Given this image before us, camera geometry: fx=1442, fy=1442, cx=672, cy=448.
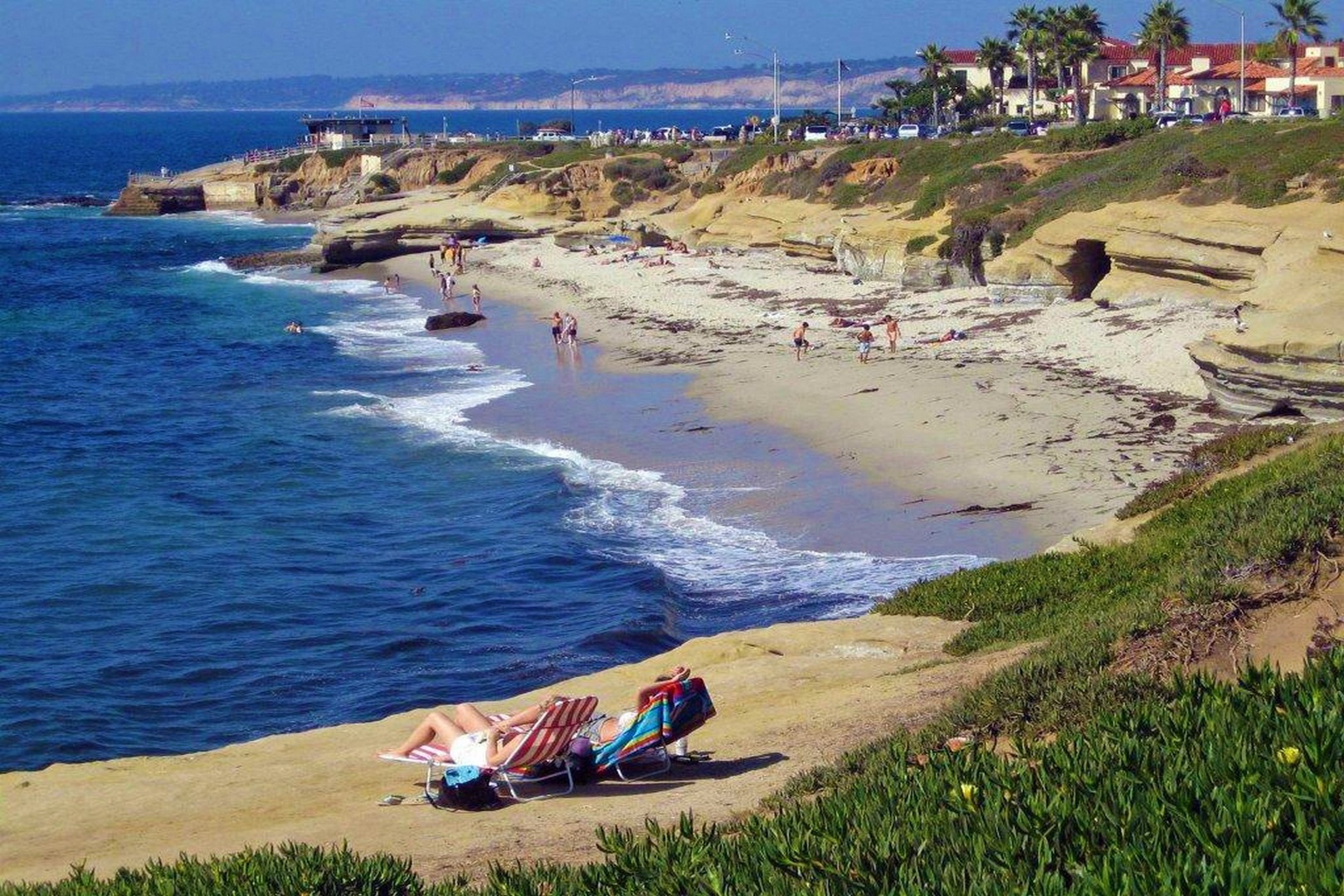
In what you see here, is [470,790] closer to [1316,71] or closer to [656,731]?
[656,731]

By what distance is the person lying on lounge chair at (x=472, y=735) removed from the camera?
9.18 metres

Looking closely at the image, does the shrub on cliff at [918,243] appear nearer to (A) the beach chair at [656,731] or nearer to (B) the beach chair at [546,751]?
(A) the beach chair at [656,731]

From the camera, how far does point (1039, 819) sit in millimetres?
5496

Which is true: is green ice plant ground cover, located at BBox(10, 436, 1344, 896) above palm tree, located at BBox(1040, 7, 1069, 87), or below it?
below

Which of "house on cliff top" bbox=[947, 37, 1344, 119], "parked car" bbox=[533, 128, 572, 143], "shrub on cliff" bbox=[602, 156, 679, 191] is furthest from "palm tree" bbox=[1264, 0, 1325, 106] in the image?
"parked car" bbox=[533, 128, 572, 143]

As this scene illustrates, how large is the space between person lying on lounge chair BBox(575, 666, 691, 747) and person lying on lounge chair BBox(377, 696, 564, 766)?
1.23 feet

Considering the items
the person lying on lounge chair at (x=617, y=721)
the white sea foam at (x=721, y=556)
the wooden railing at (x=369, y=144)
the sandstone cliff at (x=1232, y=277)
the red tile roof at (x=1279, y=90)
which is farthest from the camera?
the wooden railing at (x=369, y=144)

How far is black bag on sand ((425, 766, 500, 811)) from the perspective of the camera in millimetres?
9133

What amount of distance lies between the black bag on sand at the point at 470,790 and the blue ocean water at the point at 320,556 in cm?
543

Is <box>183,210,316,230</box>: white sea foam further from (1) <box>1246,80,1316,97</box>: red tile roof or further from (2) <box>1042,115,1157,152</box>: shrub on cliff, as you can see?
(1) <box>1246,80,1316,97</box>: red tile roof

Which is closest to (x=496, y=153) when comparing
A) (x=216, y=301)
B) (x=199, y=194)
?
(x=199, y=194)

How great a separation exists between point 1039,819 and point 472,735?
15.8 ft

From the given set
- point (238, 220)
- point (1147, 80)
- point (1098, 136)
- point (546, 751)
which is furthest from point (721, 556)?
point (238, 220)

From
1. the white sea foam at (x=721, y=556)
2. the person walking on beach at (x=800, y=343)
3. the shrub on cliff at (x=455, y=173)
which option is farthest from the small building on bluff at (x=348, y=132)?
the white sea foam at (x=721, y=556)
